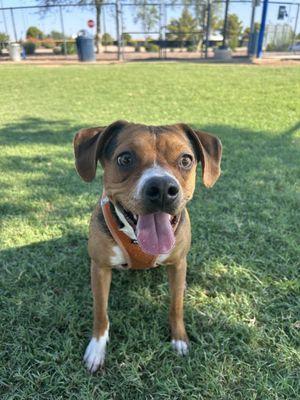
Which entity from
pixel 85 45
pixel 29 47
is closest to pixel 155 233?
pixel 85 45

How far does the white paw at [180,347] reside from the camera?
2.64m

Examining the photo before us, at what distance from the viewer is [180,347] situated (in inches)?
105

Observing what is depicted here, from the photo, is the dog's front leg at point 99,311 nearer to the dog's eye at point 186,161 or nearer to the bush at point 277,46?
the dog's eye at point 186,161

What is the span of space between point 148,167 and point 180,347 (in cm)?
133

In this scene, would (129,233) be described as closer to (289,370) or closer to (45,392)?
(45,392)

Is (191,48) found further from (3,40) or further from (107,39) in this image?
(3,40)

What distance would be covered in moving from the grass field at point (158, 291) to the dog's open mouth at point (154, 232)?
2.76 feet

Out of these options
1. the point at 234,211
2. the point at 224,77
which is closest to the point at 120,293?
the point at 234,211

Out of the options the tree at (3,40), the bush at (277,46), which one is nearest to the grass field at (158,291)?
the bush at (277,46)

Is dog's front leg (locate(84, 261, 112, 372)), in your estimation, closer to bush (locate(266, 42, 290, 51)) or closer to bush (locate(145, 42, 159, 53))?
bush (locate(266, 42, 290, 51))

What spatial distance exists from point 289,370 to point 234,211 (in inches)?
88.0

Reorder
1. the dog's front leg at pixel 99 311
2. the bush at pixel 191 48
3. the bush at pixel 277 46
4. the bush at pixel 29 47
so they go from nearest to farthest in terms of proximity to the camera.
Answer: the dog's front leg at pixel 99 311, the bush at pixel 277 46, the bush at pixel 29 47, the bush at pixel 191 48

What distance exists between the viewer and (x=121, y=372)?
2.48m

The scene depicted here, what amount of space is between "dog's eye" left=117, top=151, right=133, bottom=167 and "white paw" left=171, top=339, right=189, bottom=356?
4.37ft
